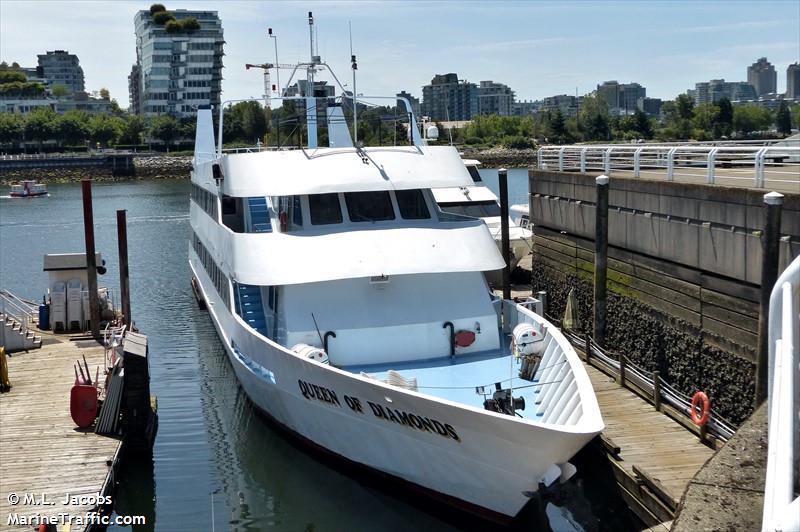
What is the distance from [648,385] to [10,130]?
148232mm

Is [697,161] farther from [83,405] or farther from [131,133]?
[131,133]

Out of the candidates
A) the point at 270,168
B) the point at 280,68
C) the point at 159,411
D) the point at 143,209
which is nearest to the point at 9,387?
the point at 159,411

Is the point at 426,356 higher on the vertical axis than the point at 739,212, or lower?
lower

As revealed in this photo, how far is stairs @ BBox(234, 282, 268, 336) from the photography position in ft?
58.1

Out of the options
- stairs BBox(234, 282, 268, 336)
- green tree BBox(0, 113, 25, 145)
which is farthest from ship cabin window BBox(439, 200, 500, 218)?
green tree BBox(0, 113, 25, 145)

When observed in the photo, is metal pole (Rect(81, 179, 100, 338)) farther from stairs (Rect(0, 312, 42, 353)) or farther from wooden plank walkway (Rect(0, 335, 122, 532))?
wooden plank walkway (Rect(0, 335, 122, 532))

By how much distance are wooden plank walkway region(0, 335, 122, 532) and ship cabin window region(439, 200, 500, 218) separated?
1844cm

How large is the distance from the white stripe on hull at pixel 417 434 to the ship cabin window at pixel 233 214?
261 inches

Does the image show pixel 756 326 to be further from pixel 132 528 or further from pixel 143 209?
pixel 143 209

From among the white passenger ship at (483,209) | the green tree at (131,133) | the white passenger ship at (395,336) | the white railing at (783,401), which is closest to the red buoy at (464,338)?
the white passenger ship at (395,336)

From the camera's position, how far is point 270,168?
57.5 ft

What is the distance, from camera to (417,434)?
40.3 feet

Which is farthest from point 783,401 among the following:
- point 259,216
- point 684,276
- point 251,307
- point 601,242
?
point 259,216

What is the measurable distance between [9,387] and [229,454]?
14.8ft
